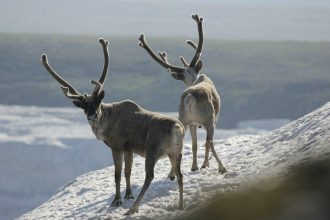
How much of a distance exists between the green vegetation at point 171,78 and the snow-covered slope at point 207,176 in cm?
4365

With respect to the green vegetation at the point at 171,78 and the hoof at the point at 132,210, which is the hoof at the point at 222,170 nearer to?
the hoof at the point at 132,210

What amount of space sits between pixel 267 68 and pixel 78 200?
61.8 m

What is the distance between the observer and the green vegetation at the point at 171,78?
68.7 metres

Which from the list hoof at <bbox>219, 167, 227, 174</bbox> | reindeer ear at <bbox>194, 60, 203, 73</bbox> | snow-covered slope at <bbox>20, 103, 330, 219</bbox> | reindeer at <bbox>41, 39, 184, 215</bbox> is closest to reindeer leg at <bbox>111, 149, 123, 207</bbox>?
reindeer at <bbox>41, 39, 184, 215</bbox>

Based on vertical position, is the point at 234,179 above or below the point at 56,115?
above

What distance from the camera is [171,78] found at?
7338 cm

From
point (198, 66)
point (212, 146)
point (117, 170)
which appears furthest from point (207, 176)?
point (198, 66)

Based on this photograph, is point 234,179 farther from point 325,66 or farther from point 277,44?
point 277,44

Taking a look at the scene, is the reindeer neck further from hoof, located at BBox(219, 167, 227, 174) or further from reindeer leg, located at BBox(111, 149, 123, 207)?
hoof, located at BBox(219, 167, 227, 174)

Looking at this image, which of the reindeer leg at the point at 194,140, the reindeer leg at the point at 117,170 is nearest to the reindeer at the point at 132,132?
the reindeer leg at the point at 117,170

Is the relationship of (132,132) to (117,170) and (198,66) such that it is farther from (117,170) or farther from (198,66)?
(198,66)

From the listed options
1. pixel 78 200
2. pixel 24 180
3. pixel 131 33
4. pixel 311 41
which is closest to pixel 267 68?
→ pixel 311 41

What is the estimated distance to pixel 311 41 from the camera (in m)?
75.4

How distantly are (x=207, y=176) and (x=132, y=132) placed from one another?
188 cm
